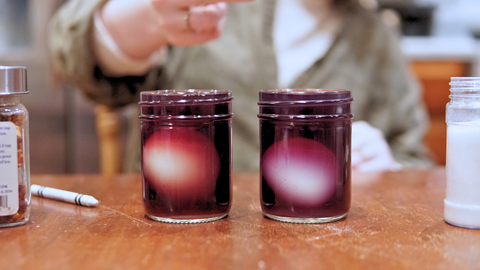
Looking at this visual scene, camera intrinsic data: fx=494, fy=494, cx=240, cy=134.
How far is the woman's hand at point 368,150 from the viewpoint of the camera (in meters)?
0.93

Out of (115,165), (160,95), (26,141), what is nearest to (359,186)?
(160,95)

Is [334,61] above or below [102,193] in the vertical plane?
above

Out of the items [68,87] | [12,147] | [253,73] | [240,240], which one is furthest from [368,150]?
[68,87]

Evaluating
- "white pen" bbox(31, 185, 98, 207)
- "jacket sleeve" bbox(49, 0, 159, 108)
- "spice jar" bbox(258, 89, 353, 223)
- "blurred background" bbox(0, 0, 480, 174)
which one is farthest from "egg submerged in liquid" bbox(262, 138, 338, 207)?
"blurred background" bbox(0, 0, 480, 174)

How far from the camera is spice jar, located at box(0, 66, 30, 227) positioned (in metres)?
0.51

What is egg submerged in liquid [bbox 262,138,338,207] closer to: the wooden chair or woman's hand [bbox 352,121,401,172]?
woman's hand [bbox 352,121,401,172]

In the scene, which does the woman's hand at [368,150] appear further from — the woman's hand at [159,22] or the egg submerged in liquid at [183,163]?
the egg submerged in liquid at [183,163]

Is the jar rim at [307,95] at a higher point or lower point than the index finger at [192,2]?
lower

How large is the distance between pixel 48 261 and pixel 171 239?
0.37 feet

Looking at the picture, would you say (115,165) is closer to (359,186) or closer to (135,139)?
(135,139)

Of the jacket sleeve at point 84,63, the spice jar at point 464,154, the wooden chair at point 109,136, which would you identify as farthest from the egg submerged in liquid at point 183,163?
the wooden chair at point 109,136

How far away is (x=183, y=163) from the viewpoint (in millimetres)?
540

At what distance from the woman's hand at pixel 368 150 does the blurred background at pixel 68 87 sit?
4.31 feet

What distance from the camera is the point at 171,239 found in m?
0.48
